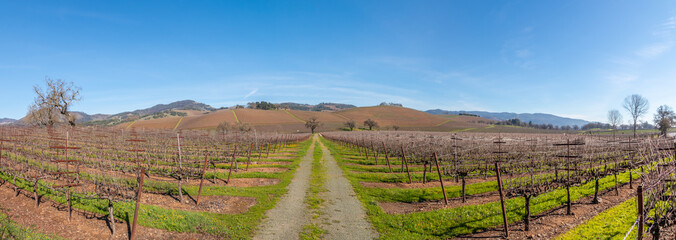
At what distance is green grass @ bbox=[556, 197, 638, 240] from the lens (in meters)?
7.57

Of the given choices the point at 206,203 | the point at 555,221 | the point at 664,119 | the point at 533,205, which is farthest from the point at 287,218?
the point at 664,119

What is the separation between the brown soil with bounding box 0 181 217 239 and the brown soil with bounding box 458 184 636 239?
953cm

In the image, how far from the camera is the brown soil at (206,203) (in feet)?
36.1

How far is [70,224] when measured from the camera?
27.8 feet

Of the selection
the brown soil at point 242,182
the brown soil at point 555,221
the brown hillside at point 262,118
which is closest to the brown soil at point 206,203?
the brown soil at point 242,182

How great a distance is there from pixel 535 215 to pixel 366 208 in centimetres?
659

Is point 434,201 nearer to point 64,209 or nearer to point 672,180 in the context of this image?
point 672,180

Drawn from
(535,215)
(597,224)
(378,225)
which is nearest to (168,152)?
(378,225)

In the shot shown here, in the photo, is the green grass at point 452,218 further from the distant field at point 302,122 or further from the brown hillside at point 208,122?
the brown hillside at point 208,122

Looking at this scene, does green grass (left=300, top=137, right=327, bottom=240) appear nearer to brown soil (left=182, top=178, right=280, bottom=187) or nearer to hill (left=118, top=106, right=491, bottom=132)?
brown soil (left=182, top=178, right=280, bottom=187)

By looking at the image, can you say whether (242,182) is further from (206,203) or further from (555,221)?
(555,221)

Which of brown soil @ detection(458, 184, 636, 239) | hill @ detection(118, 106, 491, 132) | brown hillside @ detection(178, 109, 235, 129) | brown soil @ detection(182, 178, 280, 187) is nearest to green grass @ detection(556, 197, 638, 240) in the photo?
brown soil @ detection(458, 184, 636, 239)

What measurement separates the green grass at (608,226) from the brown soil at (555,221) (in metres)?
0.38

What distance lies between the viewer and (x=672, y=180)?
5527mm
